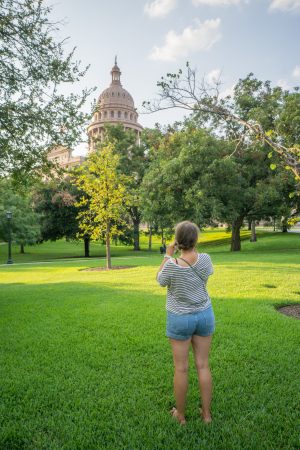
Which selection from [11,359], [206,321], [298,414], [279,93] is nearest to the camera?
[206,321]

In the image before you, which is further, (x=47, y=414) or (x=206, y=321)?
(x=47, y=414)

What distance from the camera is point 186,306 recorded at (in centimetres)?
353

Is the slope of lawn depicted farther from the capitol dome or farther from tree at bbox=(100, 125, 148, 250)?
the capitol dome

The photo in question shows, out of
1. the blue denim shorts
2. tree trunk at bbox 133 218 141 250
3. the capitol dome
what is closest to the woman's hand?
the blue denim shorts

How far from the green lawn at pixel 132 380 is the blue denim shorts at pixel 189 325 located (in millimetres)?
966

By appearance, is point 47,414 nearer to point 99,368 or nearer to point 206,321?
point 99,368

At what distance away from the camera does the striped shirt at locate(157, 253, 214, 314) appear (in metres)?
3.52

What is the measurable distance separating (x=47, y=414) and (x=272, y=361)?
320cm

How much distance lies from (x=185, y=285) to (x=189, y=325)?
39cm

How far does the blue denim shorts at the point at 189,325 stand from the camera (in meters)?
3.47

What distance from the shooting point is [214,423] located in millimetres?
3650

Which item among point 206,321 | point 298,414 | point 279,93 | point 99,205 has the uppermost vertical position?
point 279,93

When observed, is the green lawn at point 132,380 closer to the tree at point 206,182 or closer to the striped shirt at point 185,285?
the striped shirt at point 185,285

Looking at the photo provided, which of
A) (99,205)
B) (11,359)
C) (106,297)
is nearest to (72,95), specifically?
(106,297)
